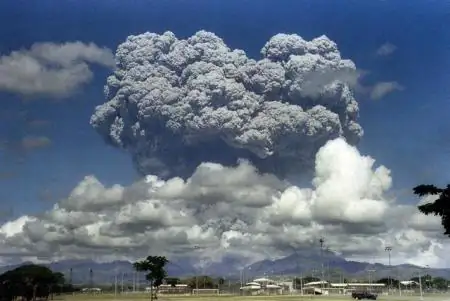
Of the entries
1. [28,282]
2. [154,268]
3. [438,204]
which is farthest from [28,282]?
[438,204]

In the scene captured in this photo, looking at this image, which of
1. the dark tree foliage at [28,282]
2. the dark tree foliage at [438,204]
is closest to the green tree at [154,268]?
the dark tree foliage at [28,282]

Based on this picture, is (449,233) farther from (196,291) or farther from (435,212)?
(196,291)

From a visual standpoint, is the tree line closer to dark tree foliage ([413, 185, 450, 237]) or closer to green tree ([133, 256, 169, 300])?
green tree ([133, 256, 169, 300])

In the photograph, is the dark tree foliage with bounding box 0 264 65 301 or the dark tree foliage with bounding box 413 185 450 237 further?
the dark tree foliage with bounding box 0 264 65 301

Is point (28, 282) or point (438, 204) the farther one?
point (28, 282)

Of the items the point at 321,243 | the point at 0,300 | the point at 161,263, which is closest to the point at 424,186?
the point at 0,300

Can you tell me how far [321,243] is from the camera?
152 meters

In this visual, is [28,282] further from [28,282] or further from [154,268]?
[154,268]

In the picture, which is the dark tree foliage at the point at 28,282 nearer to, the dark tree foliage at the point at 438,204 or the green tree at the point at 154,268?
the green tree at the point at 154,268

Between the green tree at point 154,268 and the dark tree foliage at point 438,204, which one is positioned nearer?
the dark tree foliage at point 438,204

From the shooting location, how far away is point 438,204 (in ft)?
73.8

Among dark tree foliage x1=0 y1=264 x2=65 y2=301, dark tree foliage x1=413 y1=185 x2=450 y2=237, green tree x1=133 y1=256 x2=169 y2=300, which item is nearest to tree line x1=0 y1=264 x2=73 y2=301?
dark tree foliage x1=0 y1=264 x2=65 y2=301

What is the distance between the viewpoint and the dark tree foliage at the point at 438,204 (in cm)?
2244

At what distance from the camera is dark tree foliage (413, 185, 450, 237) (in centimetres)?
2244
